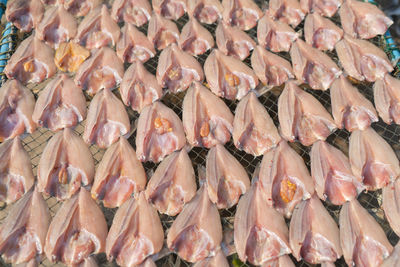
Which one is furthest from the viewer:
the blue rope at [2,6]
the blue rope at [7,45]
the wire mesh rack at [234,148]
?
the blue rope at [2,6]

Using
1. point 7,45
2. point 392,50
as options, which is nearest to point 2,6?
point 7,45

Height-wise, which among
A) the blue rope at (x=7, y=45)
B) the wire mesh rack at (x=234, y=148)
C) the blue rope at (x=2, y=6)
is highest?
the blue rope at (x=2, y=6)

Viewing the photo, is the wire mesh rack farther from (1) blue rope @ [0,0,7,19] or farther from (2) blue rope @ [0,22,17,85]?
(1) blue rope @ [0,0,7,19]

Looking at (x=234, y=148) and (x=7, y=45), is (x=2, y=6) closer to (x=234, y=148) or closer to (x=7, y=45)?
(x=7, y=45)

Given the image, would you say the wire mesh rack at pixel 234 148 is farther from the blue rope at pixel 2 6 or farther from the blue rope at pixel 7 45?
the blue rope at pixel 2 6

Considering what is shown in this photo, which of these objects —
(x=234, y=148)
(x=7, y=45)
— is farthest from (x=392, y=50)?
(x=7, y=45)

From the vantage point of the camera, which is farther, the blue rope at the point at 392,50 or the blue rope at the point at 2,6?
the blue rope at the point at 2,6

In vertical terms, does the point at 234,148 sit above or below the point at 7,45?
below

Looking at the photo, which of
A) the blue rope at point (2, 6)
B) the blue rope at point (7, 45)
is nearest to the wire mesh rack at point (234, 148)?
the blue rope at point (7, 45)

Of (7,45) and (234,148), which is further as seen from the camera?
(7,45)

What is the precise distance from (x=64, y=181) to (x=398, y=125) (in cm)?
94

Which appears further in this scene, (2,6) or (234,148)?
(2,6)

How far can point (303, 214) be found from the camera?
0.93m

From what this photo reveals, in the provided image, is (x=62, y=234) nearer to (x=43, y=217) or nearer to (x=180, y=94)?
(x=43, y=217)
